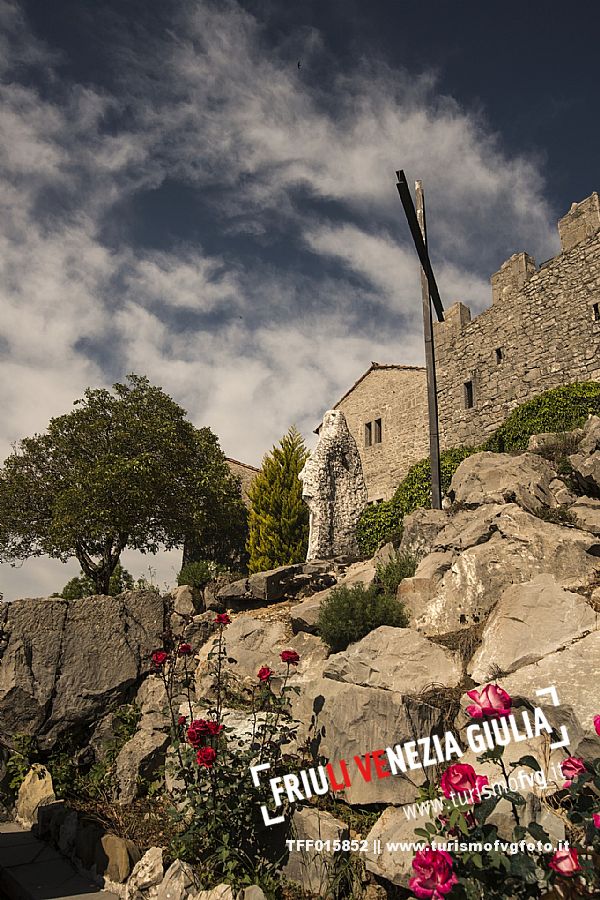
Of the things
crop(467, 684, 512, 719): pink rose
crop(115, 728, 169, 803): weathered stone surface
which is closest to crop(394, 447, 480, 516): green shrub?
crop(115, 728, 169, 803): weathered stone surface

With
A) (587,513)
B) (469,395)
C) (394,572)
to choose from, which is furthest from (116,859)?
(469,395)

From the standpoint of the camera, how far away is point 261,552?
15.5m

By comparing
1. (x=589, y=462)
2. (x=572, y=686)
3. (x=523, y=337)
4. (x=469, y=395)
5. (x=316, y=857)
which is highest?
(x=523, y=337)

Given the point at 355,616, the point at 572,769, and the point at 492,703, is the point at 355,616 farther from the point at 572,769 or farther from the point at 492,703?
the point at 492,703

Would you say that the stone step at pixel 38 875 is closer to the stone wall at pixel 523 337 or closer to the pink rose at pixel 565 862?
the pink rose at pixel 565 862

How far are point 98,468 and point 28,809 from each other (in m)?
10.3

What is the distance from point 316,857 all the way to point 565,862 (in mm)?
2404

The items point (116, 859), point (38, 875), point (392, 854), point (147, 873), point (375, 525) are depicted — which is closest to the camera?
point (392, 854)

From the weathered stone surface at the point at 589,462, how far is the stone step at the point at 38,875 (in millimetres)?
7753

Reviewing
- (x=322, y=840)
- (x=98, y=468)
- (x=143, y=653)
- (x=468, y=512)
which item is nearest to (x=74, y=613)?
(x=143, y=653)

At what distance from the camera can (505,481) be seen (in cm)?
925

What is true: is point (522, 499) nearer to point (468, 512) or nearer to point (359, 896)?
point (468, 512)

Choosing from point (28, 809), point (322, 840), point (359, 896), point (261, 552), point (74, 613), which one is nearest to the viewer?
point (359, 896)

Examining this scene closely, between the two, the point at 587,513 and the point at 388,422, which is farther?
the point at 388,422
